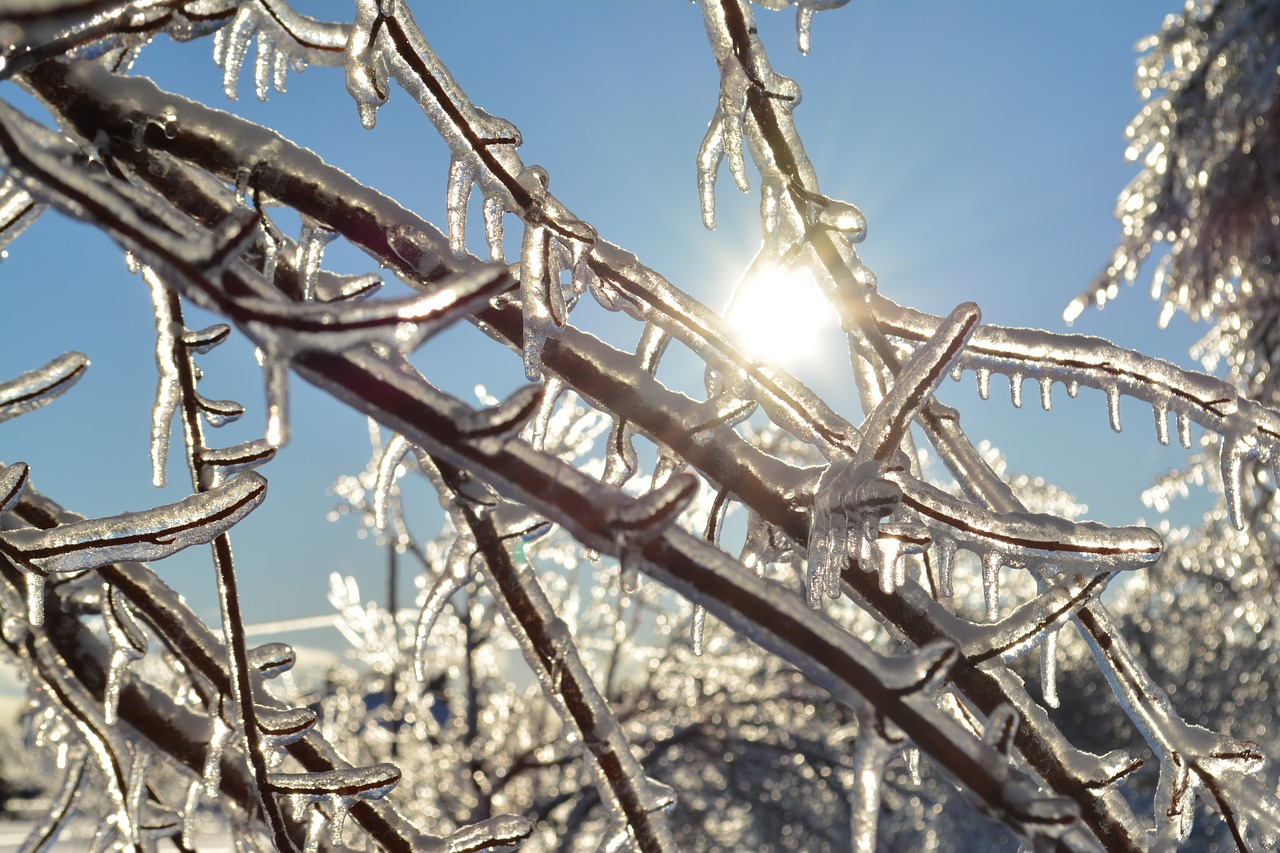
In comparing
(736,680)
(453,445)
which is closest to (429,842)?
(453,445)

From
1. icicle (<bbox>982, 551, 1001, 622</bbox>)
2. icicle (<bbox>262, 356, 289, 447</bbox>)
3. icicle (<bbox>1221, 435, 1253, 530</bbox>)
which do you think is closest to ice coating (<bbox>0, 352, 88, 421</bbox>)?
icicle (<bbox>262, 356, 289, 447</bbox>)

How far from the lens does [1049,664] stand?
0.92 m

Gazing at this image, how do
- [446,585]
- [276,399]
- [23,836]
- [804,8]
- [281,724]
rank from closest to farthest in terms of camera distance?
[276,399]
[281,724]
[804,8]
[446,585]
[23,836]

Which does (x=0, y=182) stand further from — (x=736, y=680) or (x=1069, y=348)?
(x=736, y=680)

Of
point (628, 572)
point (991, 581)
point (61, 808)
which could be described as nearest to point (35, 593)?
point (61, 808)

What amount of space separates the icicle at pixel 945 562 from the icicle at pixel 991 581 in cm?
3

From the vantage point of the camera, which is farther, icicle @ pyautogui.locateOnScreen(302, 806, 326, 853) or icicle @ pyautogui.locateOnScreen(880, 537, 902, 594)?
icicle @ pyautogui.locateOnScreen(302, 806, 326, 853)

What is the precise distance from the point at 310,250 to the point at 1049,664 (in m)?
0.91

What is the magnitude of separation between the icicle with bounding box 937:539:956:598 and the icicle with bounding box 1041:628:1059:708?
102 mm

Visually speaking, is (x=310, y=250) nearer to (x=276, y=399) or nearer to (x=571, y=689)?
(x=276, y=399)

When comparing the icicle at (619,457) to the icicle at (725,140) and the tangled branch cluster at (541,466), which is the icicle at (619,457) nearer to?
the tangled branch cluster at (541,466)

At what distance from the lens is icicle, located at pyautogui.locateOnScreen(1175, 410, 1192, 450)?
38.8 inches

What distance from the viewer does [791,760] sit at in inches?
308

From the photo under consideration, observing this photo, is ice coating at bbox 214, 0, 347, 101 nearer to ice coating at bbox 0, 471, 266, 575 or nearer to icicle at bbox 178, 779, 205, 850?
ice coating at bbox 0, 471, 266, 575
